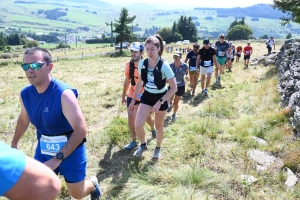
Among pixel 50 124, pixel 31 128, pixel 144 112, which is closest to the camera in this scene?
pixel 50 124

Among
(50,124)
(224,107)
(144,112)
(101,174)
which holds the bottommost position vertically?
(101,174)

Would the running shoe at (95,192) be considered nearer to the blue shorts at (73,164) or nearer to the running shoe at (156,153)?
the blue shorts at (73,164)

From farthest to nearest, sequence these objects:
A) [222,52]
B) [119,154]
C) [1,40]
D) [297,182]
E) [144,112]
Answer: [1,40] < [222,52] < [119,154] < [144,112] < [297,182]

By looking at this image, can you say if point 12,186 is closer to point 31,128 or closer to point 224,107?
point 31,128

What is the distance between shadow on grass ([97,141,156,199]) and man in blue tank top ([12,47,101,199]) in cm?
100

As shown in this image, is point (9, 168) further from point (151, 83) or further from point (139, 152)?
point (139, 152)

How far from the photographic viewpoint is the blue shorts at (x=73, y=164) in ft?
10.8

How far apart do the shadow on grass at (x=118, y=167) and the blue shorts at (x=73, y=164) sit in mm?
1053

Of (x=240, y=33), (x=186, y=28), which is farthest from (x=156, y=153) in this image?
(x=240, y=33)

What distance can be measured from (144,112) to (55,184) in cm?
333

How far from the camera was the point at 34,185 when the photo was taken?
1.53 m

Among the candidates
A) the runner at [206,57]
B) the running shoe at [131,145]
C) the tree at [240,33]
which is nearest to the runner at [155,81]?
the running shoe at [131,145]

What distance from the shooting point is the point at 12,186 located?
4.74 ft

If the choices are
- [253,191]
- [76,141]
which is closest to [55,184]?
[76,141]
